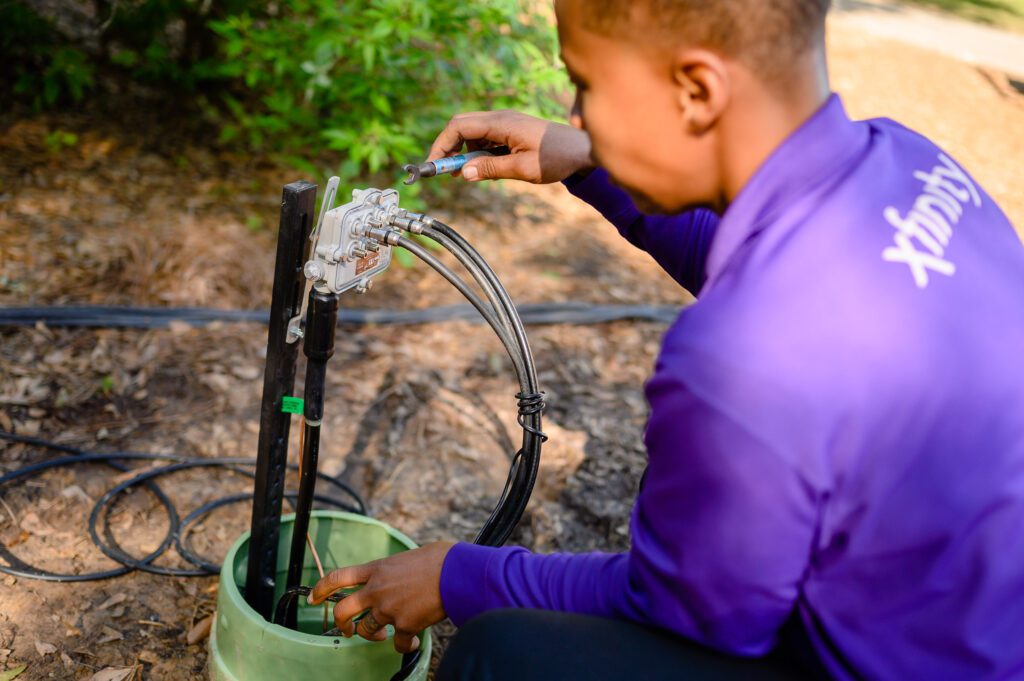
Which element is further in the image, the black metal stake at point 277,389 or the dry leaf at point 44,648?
the dry leaf at point 44,648

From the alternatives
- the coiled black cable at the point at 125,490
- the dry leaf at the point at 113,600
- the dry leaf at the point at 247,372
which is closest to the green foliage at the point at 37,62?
the dry leaf at the point at 247,372

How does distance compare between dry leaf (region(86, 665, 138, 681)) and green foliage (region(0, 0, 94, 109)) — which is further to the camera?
green foliage (region(0, 0, 94, 109))

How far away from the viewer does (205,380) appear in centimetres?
272

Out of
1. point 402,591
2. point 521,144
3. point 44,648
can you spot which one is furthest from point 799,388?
point 44,648

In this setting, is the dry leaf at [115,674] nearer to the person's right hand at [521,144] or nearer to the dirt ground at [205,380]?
the dirt ground at [205,380]

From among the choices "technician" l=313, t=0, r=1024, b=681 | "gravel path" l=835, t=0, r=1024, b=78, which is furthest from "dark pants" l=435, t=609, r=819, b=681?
"gravel path" l=835, t=0, r=1024, b=78

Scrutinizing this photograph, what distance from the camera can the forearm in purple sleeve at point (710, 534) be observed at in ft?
3.09

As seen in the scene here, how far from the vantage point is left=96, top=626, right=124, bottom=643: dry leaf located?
1904mm

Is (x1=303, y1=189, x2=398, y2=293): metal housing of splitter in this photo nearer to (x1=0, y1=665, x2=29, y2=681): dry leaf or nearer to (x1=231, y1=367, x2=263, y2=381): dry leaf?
(x1=0, y1=665, x2=29, y2=681): dry leaf

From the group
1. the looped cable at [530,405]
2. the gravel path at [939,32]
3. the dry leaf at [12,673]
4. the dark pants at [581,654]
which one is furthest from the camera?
the gravel path at [939,32]

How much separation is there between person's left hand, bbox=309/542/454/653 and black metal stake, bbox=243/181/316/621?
31 centimetres

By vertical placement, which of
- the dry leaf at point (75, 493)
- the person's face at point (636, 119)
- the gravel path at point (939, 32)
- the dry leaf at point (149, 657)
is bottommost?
the gravel path at point (939, 32)

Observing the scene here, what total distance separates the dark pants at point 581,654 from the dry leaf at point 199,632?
96cm

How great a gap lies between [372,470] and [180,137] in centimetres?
215
